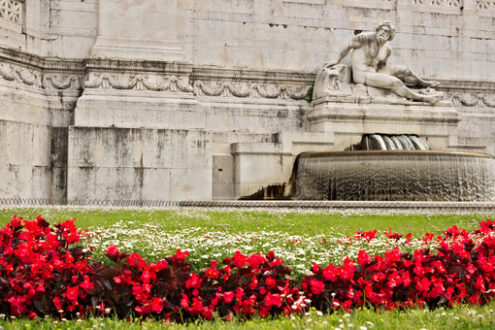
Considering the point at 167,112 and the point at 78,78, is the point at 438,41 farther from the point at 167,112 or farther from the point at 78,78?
the point at 78,78

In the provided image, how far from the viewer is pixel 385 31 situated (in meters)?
16.2

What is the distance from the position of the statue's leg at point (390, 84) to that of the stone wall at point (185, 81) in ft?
4.84

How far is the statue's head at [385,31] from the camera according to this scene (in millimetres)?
16188

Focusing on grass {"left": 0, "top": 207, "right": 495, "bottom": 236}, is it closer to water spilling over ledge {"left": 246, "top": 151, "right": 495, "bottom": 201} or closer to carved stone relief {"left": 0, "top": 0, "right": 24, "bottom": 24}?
water spilling over ledge {"left": 246, "top": 151, "right": 495, "bottom": 201}

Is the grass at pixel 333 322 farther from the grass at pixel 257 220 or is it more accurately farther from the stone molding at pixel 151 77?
the stone molding at pixel 151 77

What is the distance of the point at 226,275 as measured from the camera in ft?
15.7

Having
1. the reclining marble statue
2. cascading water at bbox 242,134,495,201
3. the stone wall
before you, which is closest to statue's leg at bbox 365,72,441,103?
the reclining marble statue

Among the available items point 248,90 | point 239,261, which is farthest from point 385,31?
point 239,261

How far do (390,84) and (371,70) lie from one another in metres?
0.64

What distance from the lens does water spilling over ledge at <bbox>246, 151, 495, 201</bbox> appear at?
13086 mm

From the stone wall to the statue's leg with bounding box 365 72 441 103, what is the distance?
1475mm

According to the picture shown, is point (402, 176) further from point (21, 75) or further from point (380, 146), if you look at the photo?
point (21, 75)

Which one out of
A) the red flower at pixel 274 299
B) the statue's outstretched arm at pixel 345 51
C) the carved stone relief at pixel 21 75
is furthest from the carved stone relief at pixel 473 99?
the red flower at pixel 274 299

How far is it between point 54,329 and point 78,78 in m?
A: 11.9
